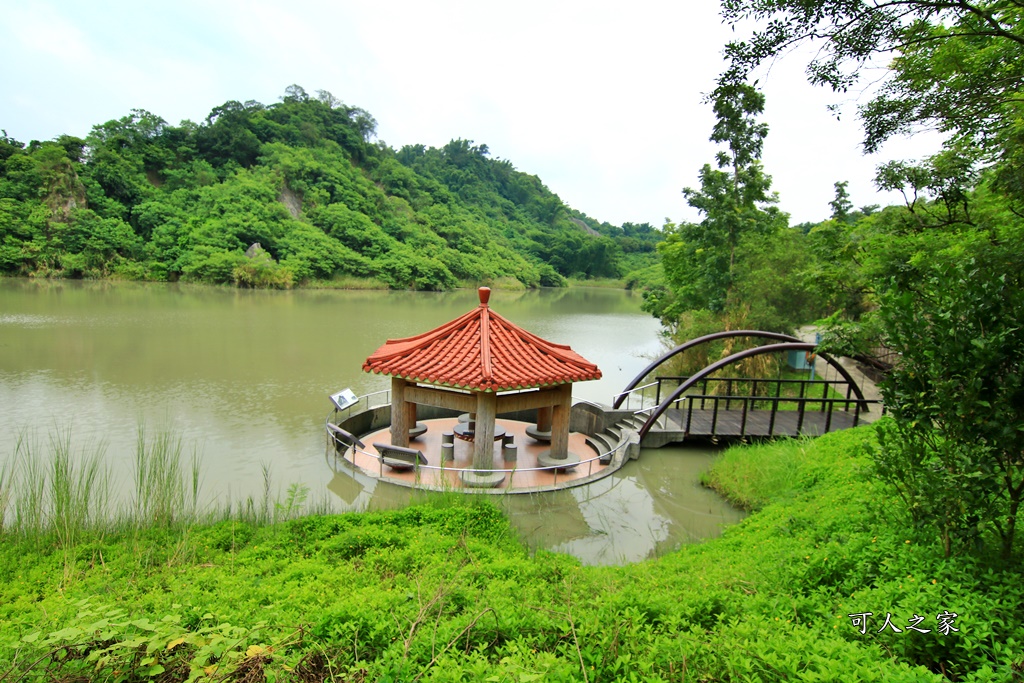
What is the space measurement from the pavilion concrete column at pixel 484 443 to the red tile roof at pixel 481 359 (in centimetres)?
37

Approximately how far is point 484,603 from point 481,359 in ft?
15.0

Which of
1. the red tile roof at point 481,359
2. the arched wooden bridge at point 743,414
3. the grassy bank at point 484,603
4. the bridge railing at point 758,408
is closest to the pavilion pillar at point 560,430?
the red tile roof at point 481,359

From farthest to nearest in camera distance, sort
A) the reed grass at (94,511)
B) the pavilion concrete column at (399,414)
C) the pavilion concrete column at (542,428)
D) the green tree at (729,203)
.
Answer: the green tree at (729,203)
the pavilion concrete column at (542,428)
the pavilion concrete column at (399,414)
the reed grass at (94,511)

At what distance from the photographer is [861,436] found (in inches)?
261

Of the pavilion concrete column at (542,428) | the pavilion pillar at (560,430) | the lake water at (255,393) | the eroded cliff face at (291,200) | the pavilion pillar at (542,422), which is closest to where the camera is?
the lake water at (255,393)

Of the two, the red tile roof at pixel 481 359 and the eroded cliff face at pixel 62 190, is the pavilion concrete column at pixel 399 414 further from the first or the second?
the eroded cliff face at pixel 62 190

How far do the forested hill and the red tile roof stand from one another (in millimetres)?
13922

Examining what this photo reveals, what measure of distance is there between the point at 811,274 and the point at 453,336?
923cm

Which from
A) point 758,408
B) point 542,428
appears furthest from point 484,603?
point 758,408

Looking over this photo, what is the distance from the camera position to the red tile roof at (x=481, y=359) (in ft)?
23.7

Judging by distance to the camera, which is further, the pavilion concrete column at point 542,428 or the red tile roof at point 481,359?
the pavilion concrete column at point 542,428

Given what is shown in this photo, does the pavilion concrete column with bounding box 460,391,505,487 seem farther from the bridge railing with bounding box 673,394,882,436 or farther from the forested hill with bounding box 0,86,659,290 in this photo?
the forested hill with bounding box 0,86,659,290

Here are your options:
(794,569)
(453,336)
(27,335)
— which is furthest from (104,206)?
(794,569)

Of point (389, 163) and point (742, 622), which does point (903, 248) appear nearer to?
point (742, 622)
